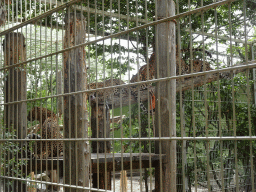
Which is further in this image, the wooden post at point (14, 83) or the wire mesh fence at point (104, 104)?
the wooden post at point (14, 83)

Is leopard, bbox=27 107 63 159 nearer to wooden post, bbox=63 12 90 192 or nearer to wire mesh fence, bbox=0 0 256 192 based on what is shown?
wire mesh fence, bbox=0 0 256 192

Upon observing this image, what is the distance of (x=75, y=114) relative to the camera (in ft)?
10.5

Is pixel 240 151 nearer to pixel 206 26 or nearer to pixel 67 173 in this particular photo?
pixel 206 26

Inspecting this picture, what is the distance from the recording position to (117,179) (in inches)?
464

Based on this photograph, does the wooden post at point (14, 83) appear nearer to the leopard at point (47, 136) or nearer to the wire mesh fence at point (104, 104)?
the wire mesh fence at point (104, 104)

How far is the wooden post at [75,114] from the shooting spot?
10.2ft

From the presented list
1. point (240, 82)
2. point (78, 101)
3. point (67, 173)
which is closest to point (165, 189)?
point (67, 173)

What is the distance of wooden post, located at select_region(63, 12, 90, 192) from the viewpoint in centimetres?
312

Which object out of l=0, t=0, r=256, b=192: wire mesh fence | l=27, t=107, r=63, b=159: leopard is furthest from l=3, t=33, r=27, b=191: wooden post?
l=27, t=107, r=63, b=159: leopard

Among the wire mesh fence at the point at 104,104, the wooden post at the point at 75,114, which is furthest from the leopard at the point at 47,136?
the wooden post at the point at 75,114

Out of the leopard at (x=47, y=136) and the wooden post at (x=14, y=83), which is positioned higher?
the wooden post at (x=14, y=83)

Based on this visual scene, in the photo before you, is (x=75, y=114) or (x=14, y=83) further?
(x=14, y=83)

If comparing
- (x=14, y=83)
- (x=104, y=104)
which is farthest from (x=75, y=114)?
(x=14, y=83)

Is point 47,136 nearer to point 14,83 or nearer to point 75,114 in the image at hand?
point 14,83
